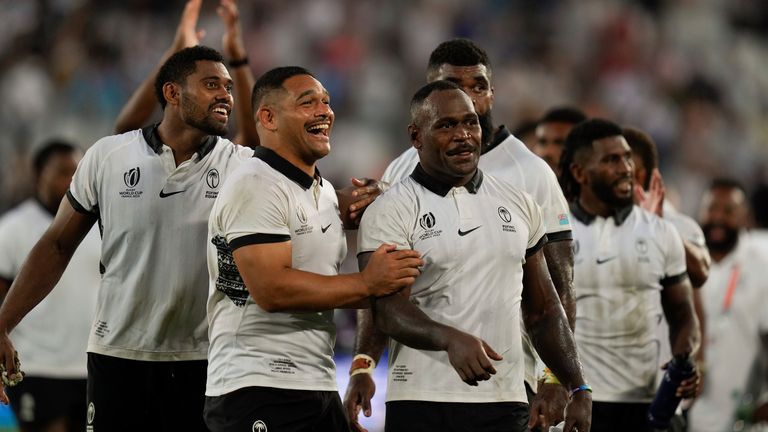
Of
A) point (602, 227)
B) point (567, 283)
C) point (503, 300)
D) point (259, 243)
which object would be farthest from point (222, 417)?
point (602, 227)

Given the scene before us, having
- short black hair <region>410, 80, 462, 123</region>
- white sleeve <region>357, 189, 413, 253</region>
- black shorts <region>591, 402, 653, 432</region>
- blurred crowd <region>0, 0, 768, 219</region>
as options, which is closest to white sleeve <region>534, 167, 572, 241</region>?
short black hair <region>410, 80, 462, 123</region>

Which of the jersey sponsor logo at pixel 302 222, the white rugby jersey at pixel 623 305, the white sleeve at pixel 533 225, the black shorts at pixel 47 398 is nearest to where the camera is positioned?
the jersey sponsor logo at pixel 302 222

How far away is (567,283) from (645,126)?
12.0 meters

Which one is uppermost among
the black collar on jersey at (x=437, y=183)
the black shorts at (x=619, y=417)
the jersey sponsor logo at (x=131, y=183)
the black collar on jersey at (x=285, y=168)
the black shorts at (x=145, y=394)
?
the black collar on jersey at (x=285, y=168)

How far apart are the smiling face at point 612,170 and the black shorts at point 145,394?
8.38ft

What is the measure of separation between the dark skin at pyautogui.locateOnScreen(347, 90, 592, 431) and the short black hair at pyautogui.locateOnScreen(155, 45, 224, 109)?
3.81ft

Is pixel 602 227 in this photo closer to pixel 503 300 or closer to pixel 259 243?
pixel 503 300

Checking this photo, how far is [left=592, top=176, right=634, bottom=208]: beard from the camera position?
23.4 feet

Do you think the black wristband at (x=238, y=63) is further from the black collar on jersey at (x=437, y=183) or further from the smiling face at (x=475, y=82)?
the black collar on jersey at (x=437, y=183)

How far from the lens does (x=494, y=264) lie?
5.02 meters

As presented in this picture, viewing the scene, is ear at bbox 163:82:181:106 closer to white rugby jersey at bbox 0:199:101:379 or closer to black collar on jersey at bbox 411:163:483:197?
black collar on jersey at bbox 411:163:483:197

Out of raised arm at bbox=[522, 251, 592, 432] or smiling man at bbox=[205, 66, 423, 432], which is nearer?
smiling man at bbox=[205, 66, 423, 432]

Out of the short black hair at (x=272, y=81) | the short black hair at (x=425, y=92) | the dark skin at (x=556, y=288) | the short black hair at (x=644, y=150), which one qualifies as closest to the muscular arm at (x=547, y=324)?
the dark skin at (x=556, y=288)

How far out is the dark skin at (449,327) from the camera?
191 inches
